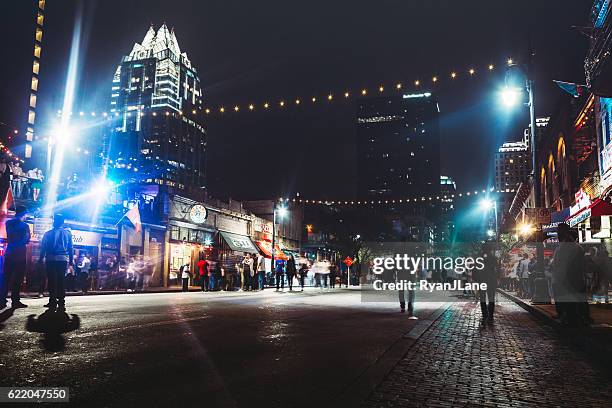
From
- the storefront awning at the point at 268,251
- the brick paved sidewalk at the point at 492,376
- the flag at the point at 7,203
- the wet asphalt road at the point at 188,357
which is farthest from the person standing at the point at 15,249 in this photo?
the storefront awning at the point at 268,251

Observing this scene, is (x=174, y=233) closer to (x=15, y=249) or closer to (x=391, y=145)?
(x=15, y=249)

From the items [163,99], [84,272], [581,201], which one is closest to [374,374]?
[581,201]

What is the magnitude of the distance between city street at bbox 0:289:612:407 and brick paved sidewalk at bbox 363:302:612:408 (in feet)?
0.05

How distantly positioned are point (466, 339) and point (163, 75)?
181872 millimetres

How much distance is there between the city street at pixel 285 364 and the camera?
4.31 metres

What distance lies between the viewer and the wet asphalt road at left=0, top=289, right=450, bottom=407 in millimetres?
4223

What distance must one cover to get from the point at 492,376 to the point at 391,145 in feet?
630

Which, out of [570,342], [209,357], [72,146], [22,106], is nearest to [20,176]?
[22,106]

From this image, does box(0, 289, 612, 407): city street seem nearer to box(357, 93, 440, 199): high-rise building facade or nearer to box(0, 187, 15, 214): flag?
box(0, 187, 15, 214): flag

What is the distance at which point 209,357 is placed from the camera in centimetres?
588

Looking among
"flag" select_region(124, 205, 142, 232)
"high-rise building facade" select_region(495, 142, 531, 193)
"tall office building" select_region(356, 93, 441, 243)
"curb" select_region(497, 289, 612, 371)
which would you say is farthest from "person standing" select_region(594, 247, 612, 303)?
"tall office building" select_region(356, 93, 441, 243)

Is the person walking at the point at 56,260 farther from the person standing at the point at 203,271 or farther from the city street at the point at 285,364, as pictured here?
the person standing at the point at 203,271

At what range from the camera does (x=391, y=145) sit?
193250 mm

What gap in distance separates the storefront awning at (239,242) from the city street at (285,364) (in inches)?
1291
